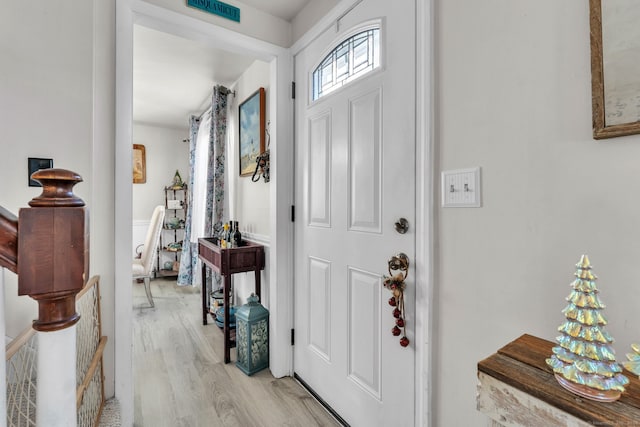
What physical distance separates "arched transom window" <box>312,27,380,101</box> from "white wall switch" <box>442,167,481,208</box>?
2.16ft

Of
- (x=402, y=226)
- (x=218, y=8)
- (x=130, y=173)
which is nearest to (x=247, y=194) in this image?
(x=130, y=173)

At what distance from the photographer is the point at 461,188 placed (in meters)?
1.06

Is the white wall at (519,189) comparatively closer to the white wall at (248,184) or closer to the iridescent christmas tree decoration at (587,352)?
the iridescent christmas tree decoration at (587,352)

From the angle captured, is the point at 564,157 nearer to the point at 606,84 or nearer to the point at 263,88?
the point at 606,84

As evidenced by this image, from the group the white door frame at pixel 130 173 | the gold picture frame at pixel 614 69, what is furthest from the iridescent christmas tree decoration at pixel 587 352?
the white door frame at pixel 130 173

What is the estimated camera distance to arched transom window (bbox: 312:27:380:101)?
1438 mm

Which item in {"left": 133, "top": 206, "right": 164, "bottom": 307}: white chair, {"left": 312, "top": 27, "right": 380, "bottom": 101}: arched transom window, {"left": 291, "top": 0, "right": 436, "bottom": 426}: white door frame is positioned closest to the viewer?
{"left": 291, "top": 0, "right": 436, "bottom": 426}: white door frame

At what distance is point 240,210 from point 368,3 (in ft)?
7.16

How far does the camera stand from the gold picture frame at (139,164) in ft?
16.2

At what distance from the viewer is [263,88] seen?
2.54 meters

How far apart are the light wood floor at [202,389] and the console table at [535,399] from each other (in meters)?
1.28

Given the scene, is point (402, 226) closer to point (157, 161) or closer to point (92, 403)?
point (92, 403)

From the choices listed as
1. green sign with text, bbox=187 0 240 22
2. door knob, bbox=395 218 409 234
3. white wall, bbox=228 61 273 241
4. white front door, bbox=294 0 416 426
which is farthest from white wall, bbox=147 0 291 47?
door knob, bbox=395 218 409 234

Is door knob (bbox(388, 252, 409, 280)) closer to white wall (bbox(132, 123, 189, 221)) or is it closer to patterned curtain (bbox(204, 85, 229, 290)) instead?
patterned curtain (bbox(204, 85, 229, 290))
